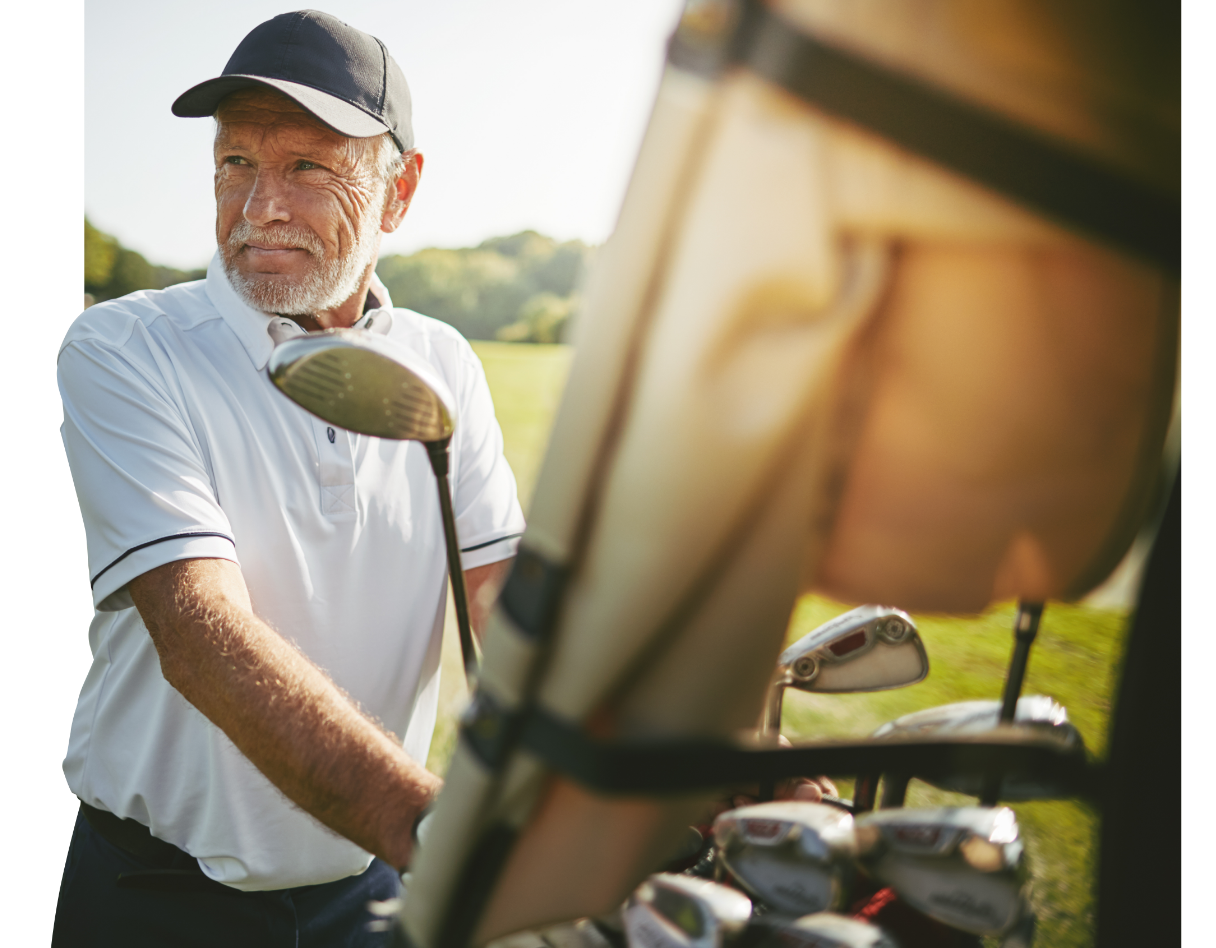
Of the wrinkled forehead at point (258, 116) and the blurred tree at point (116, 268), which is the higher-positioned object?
the wrinkled forehead at point (258, 116)

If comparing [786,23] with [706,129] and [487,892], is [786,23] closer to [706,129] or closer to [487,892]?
[706,129]

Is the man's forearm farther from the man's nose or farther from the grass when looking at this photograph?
the grass

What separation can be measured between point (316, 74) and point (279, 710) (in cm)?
118

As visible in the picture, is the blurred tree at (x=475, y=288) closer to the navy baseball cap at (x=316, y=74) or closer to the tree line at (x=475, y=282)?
the tree line at (x=475, y=282)

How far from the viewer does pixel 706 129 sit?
0.44 metres

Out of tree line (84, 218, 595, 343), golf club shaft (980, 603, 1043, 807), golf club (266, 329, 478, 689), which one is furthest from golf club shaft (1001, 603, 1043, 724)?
tree line (84, 218, 595, 343)

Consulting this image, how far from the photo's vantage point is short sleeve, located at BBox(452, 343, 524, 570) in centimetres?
166

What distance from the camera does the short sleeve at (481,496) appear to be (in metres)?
1.66

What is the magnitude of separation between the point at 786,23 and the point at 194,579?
3.33 feet

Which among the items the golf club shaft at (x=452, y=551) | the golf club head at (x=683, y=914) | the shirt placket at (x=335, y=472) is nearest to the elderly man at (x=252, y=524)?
the shirt placket at (x=335, y=472)

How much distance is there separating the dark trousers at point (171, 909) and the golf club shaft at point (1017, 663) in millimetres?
1227

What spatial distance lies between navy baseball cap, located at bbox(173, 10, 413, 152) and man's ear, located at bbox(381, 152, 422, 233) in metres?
0.19

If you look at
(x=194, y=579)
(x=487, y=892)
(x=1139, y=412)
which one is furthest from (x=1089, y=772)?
(x=194, y=579)

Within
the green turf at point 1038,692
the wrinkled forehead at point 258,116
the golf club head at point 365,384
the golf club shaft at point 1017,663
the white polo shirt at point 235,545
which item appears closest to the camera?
the golf club shaft at point 1017,663
